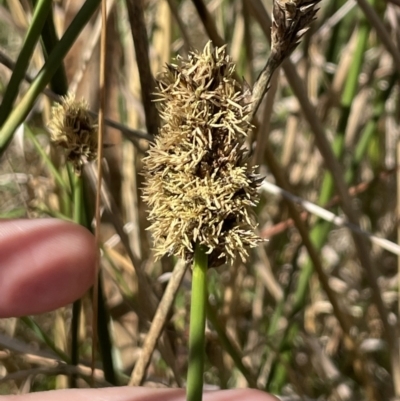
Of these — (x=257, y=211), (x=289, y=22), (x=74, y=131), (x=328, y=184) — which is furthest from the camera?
(x=257, y=211)

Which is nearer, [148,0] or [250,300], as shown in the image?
[148,0]

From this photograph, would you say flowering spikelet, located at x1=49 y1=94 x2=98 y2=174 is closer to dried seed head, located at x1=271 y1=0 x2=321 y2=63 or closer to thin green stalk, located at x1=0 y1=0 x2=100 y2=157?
thin green stalk, located at x1=0 y1=0 x2=100 y2=157

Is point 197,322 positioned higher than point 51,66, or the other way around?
point 51,66

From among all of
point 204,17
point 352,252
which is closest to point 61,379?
point 204,17

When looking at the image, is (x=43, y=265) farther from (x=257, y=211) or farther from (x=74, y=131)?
(x=257, y=211)

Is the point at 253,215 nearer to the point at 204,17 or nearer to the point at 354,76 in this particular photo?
the point at 204,17

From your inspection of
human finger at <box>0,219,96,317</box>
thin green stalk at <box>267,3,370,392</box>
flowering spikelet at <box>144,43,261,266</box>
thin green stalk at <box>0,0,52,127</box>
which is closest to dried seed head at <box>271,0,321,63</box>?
flowering spikelet at <box>144,43,261,266</box>

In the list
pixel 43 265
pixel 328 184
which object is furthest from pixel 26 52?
pixel 328 184

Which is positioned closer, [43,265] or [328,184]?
[43,265]
